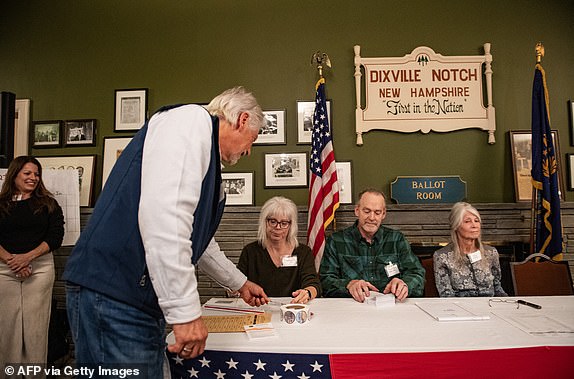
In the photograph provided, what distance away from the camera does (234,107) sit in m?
1.25

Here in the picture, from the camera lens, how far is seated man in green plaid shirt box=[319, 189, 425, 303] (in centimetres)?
237

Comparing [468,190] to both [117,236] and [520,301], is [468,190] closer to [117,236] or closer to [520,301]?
[520,301]

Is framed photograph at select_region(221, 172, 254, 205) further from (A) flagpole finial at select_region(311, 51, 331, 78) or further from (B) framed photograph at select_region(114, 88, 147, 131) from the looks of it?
(A) flagpole finial at select_region(311, 51, 331, 78)

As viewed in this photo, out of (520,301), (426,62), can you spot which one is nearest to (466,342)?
(520,301)

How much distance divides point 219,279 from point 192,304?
2.14 feet

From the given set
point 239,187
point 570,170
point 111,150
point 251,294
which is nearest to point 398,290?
point 251,294

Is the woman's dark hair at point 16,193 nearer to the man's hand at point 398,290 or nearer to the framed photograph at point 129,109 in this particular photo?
the framed photograph at point 129,109

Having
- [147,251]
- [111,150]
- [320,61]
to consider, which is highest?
[320,61]

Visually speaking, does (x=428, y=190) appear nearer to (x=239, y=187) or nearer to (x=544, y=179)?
(x=544, y=179)

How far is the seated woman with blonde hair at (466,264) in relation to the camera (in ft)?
8.04

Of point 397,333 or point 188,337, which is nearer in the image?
point 188,337

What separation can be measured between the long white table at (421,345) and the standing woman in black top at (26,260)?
7.54 ft

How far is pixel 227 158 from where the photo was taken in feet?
4.37

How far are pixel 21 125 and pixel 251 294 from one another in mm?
3387
